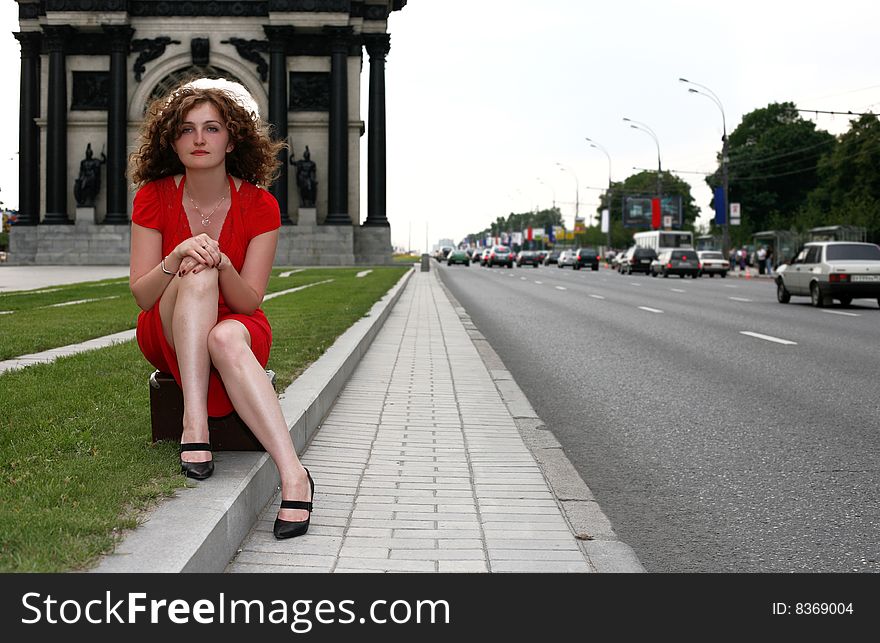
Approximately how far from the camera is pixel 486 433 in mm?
8031

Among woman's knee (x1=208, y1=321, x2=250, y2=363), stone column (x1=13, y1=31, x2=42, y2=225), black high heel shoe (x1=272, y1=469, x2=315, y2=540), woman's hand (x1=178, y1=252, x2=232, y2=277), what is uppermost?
stone column (x1=13, y1=31, x2=42, y2=225)

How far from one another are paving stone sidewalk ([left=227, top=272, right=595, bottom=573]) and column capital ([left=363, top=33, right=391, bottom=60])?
56.2 metres

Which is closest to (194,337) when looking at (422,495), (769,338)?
(422,495)

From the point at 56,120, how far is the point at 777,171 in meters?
63.9

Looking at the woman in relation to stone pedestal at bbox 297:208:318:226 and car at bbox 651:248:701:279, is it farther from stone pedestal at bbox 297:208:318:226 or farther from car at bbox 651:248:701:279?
stone pedestal at bbox 297:208:318:226

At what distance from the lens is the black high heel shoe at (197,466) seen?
4996mm

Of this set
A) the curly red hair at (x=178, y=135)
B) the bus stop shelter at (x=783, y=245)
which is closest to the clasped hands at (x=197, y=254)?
the curly red hair at (x=178, y=135)

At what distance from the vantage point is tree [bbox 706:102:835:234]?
100 meters

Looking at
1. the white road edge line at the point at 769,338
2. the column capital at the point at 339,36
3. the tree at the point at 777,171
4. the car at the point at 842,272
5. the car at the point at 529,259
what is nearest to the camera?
the white road edge line at the point at 769,338

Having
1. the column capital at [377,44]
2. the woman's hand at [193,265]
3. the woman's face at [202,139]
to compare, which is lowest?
the woman's hand at [193,265]

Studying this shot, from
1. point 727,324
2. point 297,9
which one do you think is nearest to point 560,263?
point 297,9

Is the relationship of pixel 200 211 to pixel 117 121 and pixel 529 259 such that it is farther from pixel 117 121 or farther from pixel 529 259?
pixel 529 259

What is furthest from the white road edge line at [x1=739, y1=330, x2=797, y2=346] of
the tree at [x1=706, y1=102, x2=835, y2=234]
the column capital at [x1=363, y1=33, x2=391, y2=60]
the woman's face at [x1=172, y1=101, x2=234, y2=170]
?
the tree at [x1=706, y1=102, x2=835, y2=234]

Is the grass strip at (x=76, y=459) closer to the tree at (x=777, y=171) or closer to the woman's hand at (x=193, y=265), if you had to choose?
the woman's hand at (x=193, y=265)
